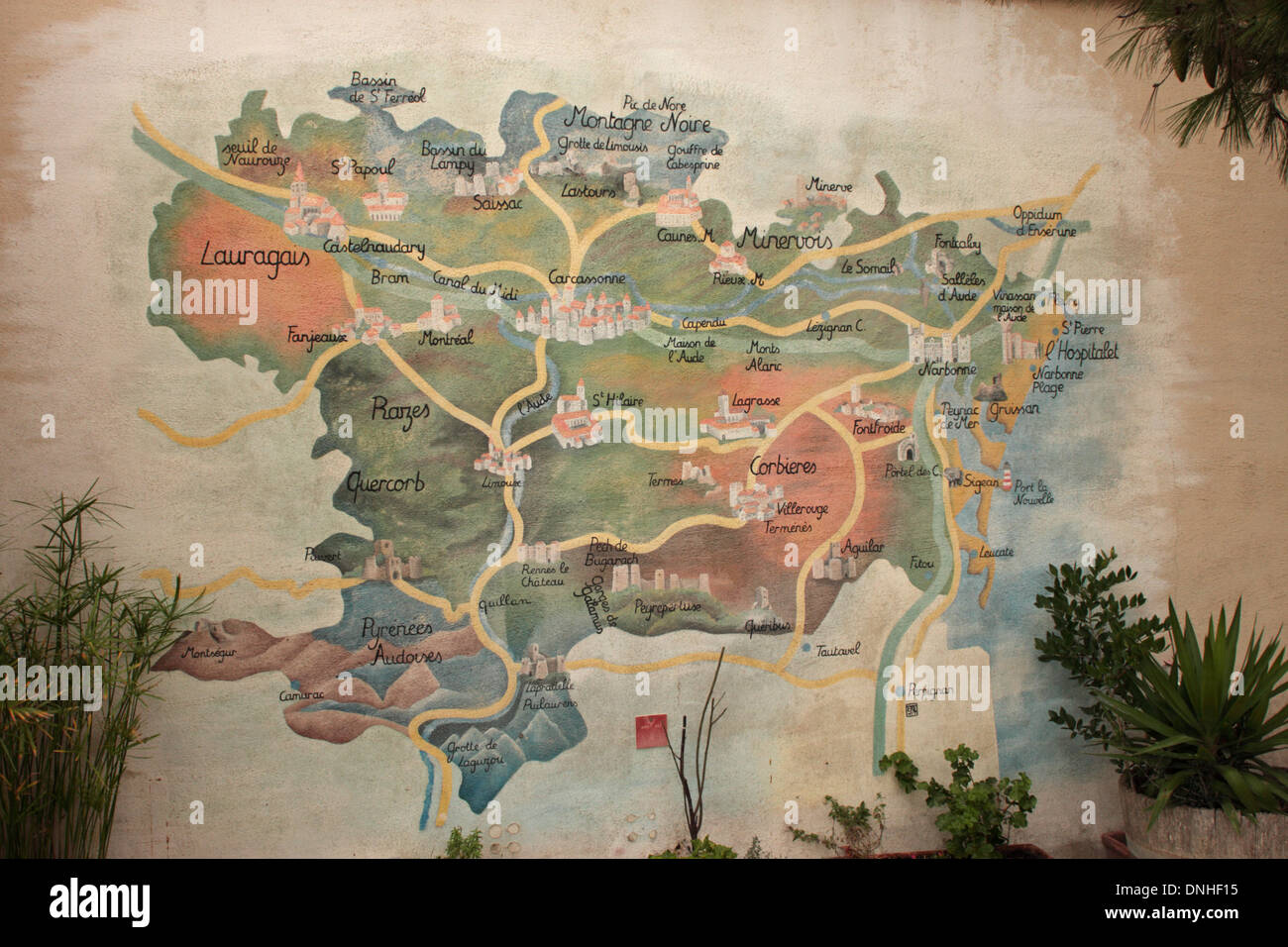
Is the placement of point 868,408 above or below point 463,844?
above

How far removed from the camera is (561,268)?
359 centimetres

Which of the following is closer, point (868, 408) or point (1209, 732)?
point (1209, 732)

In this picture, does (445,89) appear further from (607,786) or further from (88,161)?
(607,786)

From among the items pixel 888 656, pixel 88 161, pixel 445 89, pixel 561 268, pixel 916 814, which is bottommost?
pixel 916 814

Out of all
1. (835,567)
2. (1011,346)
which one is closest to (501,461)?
(835,567)

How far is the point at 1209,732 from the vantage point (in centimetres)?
315

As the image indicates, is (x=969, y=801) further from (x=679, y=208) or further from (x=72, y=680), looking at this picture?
(x=72, y=680)

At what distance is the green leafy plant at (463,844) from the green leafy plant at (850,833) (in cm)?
127

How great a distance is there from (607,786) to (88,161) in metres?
3.15

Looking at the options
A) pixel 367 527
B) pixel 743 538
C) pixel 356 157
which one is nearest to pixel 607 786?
pixel 743 538

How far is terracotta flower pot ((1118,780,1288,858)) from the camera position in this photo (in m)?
3.04

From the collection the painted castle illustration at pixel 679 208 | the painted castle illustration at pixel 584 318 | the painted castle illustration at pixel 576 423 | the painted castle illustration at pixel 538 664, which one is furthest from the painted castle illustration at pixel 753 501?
the painted castle illustration at pixel 679 208

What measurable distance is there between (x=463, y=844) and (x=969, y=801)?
1.98 metres

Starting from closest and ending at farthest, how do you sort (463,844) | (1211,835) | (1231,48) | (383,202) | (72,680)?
(1231,48)
(1211,835)
(72,680)
(463,844)
(383,202)
